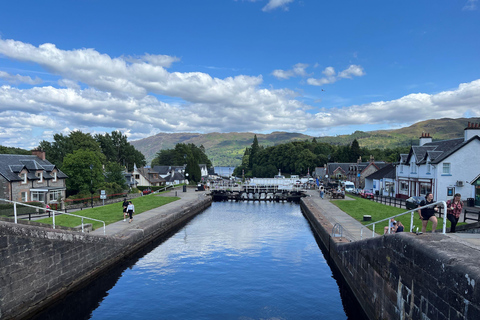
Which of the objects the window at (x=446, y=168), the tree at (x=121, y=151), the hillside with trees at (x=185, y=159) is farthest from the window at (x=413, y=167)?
the tree at (x=121, y=151)

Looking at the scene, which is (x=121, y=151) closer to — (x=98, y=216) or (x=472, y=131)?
(x=98, y=216)

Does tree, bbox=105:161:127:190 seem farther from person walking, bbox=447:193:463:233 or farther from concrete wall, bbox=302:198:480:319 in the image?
person walking, bbox=447:193:463:233

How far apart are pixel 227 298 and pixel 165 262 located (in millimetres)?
7328

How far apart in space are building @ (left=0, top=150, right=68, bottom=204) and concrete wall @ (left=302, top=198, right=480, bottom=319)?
42.3 metres

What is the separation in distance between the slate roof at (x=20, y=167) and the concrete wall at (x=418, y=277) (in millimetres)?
43200

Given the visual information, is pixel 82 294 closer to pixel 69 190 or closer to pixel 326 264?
pixel 326 264

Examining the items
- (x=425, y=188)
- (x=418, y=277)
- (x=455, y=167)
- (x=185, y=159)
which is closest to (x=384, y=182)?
(x=425, y=188)

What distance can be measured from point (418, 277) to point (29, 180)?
4774 cm

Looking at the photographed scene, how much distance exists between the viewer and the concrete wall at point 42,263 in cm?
1188

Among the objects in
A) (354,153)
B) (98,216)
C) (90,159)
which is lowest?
(98,216)

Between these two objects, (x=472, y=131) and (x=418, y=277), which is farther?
(x=472, y=131)

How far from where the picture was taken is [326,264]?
20.9 meters

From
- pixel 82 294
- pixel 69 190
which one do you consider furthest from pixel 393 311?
pixel 69 190

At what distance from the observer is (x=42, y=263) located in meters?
13.6
